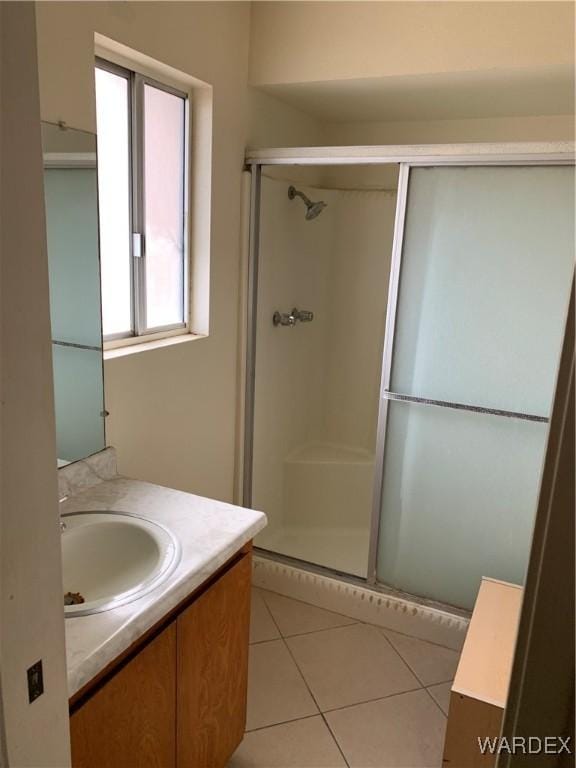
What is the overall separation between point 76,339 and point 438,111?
1.87m

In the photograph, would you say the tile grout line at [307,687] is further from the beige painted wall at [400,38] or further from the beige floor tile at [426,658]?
the beige painted wall at [400,38]

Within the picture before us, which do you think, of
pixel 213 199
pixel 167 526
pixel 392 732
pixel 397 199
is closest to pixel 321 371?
pixel 397 199

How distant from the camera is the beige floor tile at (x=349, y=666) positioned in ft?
6.93

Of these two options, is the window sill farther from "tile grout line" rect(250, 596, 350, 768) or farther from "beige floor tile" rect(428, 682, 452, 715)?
"beige floor tile" rect(428, 682, 452, 715)

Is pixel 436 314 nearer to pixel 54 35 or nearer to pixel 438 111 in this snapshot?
pixel 438 111

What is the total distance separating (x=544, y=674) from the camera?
563 mm

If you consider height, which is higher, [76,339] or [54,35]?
[54,35]

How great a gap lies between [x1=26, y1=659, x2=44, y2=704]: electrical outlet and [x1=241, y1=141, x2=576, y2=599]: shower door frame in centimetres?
170

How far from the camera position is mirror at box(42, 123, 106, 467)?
1.56 meters

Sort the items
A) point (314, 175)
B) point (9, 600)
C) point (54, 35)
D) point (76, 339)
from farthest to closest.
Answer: point (314, 175)
point (76, 339)
point (54, 35)
point (9, 600)

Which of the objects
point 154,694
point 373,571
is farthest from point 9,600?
point 373,571

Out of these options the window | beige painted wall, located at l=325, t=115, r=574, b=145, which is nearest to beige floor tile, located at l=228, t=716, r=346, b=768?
the window

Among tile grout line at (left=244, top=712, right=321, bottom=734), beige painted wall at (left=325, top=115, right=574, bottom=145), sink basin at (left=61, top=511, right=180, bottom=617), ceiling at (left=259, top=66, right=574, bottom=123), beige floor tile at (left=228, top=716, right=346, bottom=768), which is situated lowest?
beige floor tile at (left=228, top=716, right=346, bottom=768)

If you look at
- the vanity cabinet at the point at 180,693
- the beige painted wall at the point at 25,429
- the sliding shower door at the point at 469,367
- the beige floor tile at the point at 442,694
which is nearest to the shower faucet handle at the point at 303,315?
the sliding shower door at the point at 469,367
